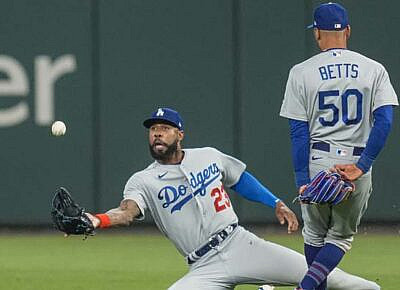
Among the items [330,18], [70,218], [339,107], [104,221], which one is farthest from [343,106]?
[70,218]

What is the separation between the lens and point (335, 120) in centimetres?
773

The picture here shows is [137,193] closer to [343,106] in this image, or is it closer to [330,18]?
[343,106]

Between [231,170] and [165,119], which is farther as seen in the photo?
[231,170]

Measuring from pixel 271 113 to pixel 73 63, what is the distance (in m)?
1.84

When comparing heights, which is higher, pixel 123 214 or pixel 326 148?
pixel 326 148

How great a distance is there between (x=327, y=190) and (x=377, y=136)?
1.30 ft

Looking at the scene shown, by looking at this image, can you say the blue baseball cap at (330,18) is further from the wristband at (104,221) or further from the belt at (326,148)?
the wristband at (104,221)

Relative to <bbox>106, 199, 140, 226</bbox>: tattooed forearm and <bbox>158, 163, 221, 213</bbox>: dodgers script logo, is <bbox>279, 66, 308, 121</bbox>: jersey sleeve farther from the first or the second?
<bbox>106, 199, 140, 226</bbox>: tattooed forearm

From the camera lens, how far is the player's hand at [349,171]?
25.0 feet

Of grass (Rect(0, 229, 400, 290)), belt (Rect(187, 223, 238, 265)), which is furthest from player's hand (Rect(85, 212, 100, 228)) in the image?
grass (Rect(0, 229, 400, 290))

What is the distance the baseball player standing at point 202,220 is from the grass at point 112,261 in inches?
66.0

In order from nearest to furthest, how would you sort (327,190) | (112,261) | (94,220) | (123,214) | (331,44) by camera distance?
(94,220), (123,214), (327,190), (331,44), (112,261)

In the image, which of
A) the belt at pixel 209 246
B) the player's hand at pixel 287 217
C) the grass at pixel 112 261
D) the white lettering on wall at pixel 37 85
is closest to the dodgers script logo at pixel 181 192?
the belt at pixel 209 246

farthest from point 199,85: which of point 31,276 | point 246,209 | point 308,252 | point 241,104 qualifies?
point 308,252
